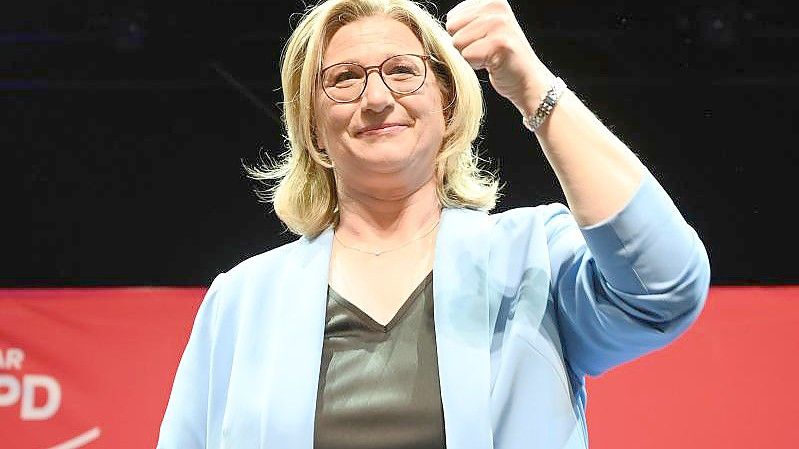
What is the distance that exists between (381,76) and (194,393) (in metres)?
0.42

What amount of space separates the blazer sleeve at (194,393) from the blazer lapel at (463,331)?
0.29 m

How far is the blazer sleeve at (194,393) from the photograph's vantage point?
1.20 meters

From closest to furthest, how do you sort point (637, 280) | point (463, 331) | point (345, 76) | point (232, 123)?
1. point (637, 280)
2. point (463, 331)
3. point (345, 76)
4. point (232, 123)

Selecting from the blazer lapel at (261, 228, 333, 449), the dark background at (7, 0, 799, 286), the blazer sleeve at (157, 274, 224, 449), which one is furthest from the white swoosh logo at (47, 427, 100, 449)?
the blazer lapel at (261, 228, 333, 449)

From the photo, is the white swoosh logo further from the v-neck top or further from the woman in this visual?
the v-neck top

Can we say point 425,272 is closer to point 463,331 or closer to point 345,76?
point 463,331

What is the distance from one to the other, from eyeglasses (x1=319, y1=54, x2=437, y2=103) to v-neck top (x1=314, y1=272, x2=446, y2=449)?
0.21 m

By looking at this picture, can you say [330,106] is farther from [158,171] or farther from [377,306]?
[158,171]

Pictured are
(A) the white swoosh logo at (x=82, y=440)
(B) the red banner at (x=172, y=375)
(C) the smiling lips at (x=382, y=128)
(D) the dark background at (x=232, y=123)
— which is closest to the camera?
(C) the smiling lips at (x=382, y=128)

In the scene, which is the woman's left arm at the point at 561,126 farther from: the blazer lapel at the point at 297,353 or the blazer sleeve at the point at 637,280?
the blazer lapel at the point at 297,353

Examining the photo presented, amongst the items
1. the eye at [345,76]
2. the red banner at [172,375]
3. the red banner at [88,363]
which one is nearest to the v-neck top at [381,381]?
the eye at [345,76]

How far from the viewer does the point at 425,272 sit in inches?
45.1

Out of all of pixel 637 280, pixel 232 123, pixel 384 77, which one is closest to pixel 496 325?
pixel 637 280

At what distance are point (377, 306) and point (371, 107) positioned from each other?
214 mm
